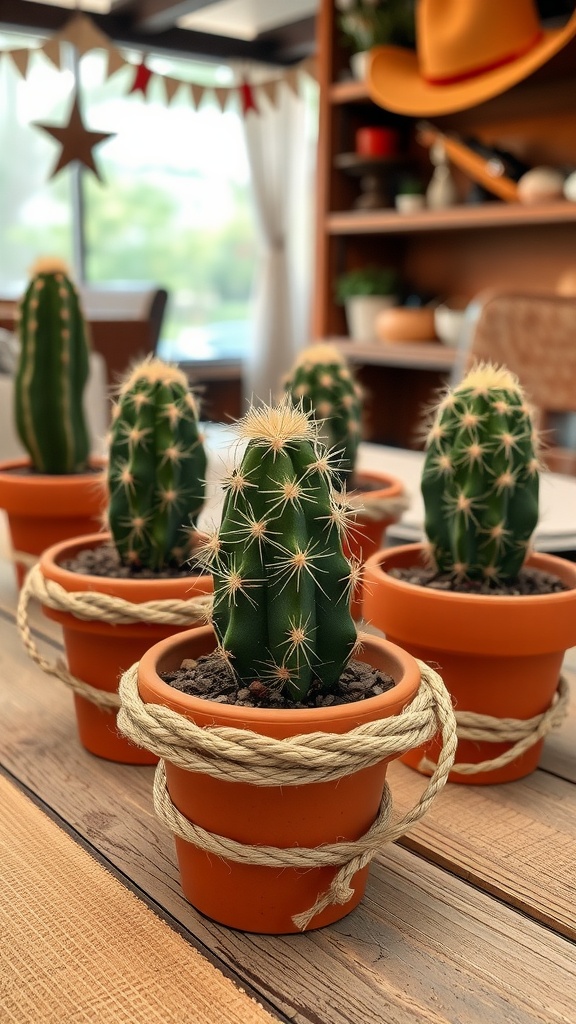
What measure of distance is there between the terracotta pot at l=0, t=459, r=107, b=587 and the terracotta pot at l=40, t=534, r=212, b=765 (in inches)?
10.5

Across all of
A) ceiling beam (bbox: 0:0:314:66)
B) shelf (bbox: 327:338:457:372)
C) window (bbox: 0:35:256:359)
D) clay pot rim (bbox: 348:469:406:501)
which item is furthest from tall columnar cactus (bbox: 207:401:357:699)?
ceiling beam (bbox: 0:0:314:66)

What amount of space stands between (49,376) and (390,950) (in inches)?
29.3

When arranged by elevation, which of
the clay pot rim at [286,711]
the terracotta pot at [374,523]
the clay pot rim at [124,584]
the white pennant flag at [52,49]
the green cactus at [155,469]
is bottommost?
the terracotta pot at [374,523]

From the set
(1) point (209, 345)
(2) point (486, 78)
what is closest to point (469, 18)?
(2) point (486, 78)

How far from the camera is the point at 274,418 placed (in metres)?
0.47

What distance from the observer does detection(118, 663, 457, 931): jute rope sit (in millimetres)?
422

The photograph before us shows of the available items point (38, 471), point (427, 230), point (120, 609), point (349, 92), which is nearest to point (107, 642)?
point (120, 609)

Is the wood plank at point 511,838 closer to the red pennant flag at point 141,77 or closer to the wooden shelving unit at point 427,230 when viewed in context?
the red pennant flag at point 141,77

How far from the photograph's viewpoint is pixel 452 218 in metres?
3.04

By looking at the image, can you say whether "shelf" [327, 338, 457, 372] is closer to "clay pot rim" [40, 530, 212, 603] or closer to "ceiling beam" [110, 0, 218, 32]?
"ceiling beam" [110, 0, 218, 32]

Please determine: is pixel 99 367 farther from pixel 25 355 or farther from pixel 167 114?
pixel 167 114

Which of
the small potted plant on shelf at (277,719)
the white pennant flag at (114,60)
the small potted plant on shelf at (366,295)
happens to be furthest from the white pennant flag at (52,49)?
the small potted plant on shelf at (277,719)

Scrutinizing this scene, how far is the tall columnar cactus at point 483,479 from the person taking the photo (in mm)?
628

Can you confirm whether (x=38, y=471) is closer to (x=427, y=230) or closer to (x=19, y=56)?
(x=19, y=56)
